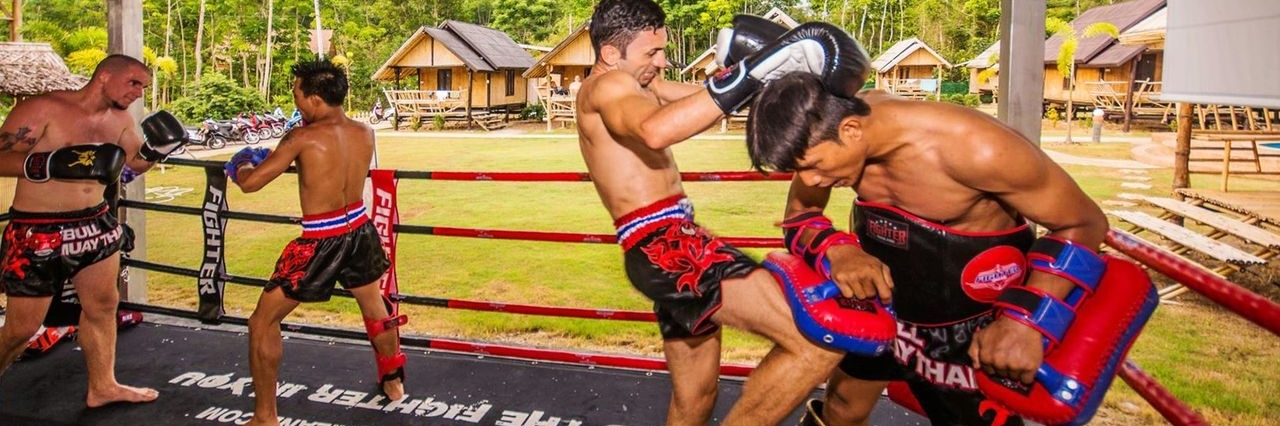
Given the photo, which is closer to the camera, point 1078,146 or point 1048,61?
point 1078,146

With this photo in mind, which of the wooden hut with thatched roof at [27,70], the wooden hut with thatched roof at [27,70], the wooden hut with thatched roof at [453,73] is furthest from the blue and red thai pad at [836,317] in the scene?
the wooden hut with thatched roof at [453,73]

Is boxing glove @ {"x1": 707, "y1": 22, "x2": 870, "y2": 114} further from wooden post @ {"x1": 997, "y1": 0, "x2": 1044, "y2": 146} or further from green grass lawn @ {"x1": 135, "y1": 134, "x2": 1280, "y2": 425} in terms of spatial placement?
green grass lawn @ {"x1": 135, "y1": 134, "x2": 1280, "y2": 425}

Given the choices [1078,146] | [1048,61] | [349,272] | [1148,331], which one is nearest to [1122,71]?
[1048,61]

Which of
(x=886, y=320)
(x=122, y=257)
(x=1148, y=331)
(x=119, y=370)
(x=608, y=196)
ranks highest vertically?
(x=608, y=196)

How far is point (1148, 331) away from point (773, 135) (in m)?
5.88

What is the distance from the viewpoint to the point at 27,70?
13.4m

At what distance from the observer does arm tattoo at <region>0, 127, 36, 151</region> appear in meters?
2.99

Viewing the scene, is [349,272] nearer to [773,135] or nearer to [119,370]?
[119,370]

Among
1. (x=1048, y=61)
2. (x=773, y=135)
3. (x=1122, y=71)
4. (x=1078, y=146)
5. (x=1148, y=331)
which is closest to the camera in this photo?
(x=773, y=135)

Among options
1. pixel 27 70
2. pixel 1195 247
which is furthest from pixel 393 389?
pixel 27 70

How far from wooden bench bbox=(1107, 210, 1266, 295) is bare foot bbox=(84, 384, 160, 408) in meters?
6.35

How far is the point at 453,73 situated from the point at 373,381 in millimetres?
26654

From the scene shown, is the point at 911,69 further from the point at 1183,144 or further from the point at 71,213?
the point at 71,213

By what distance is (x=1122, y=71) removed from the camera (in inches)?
1030
